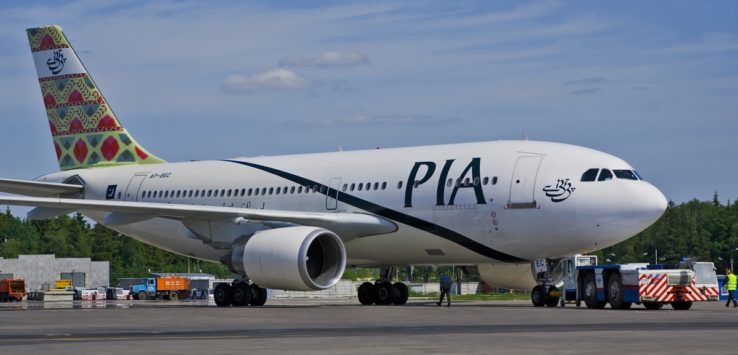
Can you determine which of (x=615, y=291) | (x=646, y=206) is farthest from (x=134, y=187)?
(x=646, y=206)

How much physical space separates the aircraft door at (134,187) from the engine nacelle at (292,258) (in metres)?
7.79

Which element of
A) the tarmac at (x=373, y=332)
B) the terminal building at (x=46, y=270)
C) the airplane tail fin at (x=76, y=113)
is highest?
the airplane tail fin at (x=76, y=113)

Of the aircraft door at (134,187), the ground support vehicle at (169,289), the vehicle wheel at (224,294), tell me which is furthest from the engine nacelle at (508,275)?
the ground support vehicle at (169,289)

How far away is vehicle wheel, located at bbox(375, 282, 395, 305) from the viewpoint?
37.8m

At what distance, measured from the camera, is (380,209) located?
35.2 meters

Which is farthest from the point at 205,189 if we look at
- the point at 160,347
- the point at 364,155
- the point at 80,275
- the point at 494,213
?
the point at 80,275

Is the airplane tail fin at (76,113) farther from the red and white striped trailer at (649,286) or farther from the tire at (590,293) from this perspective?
the red and white striped trailer at (649,286)

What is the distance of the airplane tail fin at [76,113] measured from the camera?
44125mm

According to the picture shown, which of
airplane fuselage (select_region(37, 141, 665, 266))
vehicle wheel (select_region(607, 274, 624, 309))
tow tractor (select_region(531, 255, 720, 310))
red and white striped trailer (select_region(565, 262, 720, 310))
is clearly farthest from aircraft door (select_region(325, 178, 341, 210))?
vehicle wheel (select_region(607, 274, 624, 309))

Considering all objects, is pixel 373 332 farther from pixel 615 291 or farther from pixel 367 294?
pixel 367 294

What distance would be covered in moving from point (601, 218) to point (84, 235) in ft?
321

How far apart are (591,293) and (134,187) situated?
16.1m

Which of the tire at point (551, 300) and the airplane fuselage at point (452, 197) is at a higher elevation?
the airplane fuselage at point (452, 197)

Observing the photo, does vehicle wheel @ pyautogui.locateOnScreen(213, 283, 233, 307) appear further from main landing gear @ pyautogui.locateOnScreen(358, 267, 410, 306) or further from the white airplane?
main landing gear @ pyautogui.locateOnScreen(358, 267, 410, 306)
